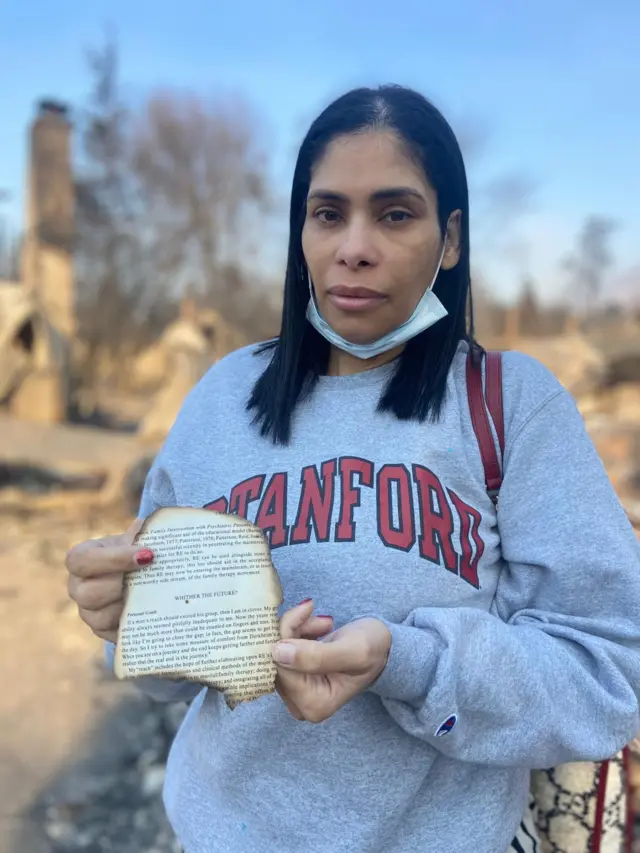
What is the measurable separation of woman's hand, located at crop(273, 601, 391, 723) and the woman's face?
0.56m

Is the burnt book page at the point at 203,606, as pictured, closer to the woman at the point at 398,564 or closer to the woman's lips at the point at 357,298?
the woman at the point at 398,564

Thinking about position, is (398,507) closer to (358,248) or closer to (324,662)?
(324,662)

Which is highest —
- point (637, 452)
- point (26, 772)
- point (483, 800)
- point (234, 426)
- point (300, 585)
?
point (234, 426)

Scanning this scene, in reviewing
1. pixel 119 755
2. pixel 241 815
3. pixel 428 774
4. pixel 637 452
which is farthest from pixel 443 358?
pixel 637 452

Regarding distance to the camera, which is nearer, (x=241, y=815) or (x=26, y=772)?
(x=241, y=815)

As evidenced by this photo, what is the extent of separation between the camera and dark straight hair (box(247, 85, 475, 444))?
1.26 meters

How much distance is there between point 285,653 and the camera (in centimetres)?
96

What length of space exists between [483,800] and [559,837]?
0.29 meters

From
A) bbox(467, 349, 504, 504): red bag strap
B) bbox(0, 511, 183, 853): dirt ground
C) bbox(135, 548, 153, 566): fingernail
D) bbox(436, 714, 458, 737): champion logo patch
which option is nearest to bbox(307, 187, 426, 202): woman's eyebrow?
bbox(467, 349, 504, 504): red bag strap

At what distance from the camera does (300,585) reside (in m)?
1.19

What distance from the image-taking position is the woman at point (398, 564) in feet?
3.51

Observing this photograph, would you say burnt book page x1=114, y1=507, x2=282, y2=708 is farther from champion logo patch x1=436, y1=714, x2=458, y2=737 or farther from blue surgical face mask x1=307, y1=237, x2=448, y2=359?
blue surgical face mask x1=307, y1=237, x2=448, y2=359

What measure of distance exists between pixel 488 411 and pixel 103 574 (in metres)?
0.72

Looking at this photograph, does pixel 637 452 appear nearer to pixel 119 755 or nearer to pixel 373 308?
pixel 119 755
